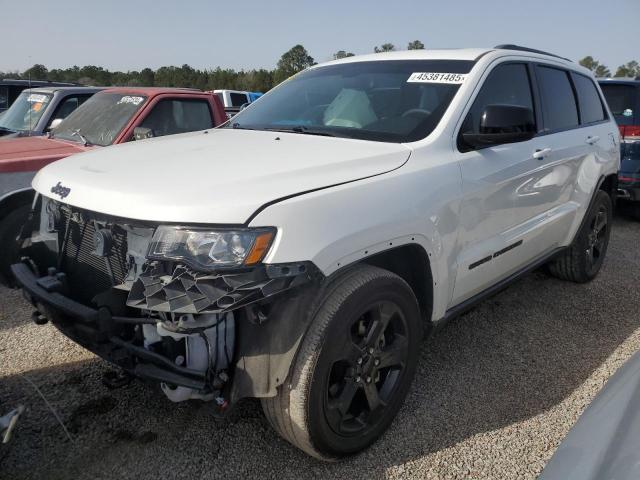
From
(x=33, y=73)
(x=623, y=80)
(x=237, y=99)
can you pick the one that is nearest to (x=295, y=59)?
(x=237, y=99)

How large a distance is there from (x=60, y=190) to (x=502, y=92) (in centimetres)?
A: 256

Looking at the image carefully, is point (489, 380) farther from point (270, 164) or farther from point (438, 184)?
point (270, 164)

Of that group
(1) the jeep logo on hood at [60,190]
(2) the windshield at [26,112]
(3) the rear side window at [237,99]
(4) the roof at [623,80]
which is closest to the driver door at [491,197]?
(1) the jeep logo on hood at [60,190]

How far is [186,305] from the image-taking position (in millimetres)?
1842

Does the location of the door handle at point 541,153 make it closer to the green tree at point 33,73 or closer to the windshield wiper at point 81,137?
the windshield wiper at point 81,137

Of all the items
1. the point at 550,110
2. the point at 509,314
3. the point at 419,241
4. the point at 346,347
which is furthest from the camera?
the point at 509,314

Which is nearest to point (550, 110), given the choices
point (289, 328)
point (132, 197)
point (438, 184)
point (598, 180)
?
point (598, 180)

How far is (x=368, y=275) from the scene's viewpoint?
7.43 ft

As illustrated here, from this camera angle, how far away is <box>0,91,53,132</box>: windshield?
636cm

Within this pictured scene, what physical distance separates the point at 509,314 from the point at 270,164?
8.63 ft

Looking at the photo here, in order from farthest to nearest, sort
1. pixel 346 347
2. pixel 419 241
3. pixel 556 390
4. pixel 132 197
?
pixel 556 390 → pixel 419 241 → pixel 346 347 → pixel 132 197

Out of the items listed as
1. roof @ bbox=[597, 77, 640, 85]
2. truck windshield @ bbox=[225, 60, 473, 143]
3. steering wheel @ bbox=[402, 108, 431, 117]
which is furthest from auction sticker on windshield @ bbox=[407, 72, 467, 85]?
roof @ bbox=[597, 77, 640, 85]

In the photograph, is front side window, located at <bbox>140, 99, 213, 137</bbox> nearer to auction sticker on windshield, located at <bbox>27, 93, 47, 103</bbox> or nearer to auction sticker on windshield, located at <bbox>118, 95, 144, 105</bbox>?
auction sticker on windshield, located at <bbox>118, 95, 144, 105</bbox>

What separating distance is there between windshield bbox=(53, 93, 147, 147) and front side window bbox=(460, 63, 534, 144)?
11.8 feet
